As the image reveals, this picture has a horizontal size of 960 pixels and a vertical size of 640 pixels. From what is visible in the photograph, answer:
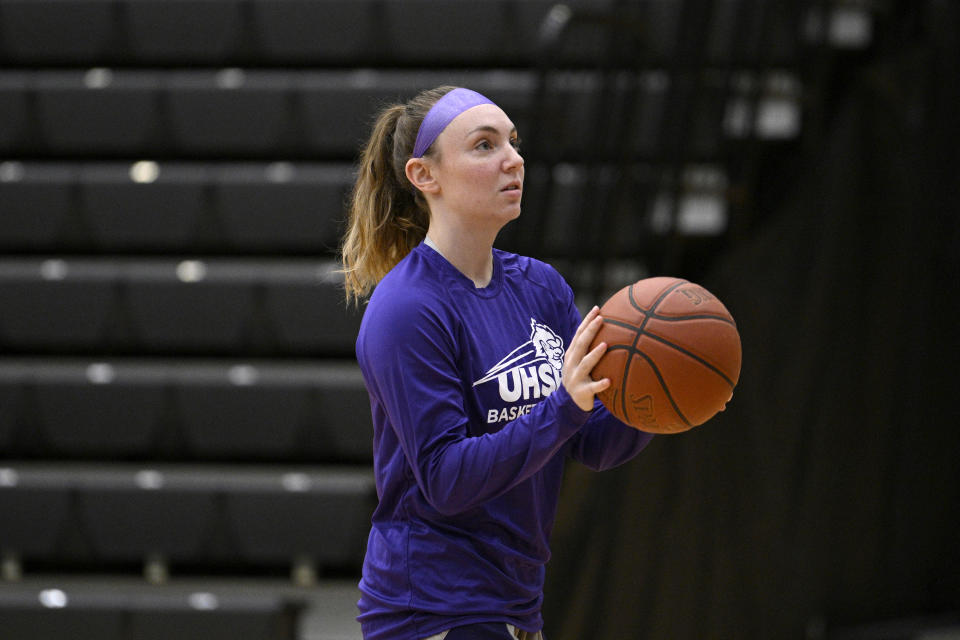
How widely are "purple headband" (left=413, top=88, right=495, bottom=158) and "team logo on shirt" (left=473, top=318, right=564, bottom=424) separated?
346mm

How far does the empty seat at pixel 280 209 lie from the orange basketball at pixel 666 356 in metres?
3.25

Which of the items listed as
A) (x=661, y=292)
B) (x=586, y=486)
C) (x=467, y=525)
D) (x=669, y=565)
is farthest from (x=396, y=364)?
(x=669, y=565)

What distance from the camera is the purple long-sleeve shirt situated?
183 centimetres

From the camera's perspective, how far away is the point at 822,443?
4.80 m

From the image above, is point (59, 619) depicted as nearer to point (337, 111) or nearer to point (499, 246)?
point (499, 246)

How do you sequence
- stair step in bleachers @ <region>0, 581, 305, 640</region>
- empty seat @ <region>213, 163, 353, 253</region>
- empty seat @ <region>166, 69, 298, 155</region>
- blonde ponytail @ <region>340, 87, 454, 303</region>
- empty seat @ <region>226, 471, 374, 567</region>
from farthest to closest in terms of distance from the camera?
empty seat @ <region>166, 69, 298, 155</region> < empty seat @ <region>213, 163, 353, 253</region> < empty seat @ <region>226, 471, 374, 567</region> < stair step in bleachers @ <region>0, 581, 305, 640</region> < blonde ponytail @ <region>340, 87, 454, 303</region>

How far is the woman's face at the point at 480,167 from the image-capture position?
2.01m

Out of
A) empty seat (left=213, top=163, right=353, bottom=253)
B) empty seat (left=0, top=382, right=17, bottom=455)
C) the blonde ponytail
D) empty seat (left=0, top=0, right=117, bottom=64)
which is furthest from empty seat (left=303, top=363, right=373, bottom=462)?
the blonde ponytail

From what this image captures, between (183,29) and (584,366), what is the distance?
4496mm

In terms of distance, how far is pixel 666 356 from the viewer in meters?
1.97

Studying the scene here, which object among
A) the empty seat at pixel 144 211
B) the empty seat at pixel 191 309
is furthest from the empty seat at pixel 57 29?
the empty seat at pixel 191 309

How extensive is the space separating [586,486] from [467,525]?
1.79 meters

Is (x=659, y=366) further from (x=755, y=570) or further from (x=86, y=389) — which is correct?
(x=86, y=389)

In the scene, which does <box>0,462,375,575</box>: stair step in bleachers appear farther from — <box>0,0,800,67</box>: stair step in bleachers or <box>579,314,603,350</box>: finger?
<box>579,314,603,350</box>: finger
